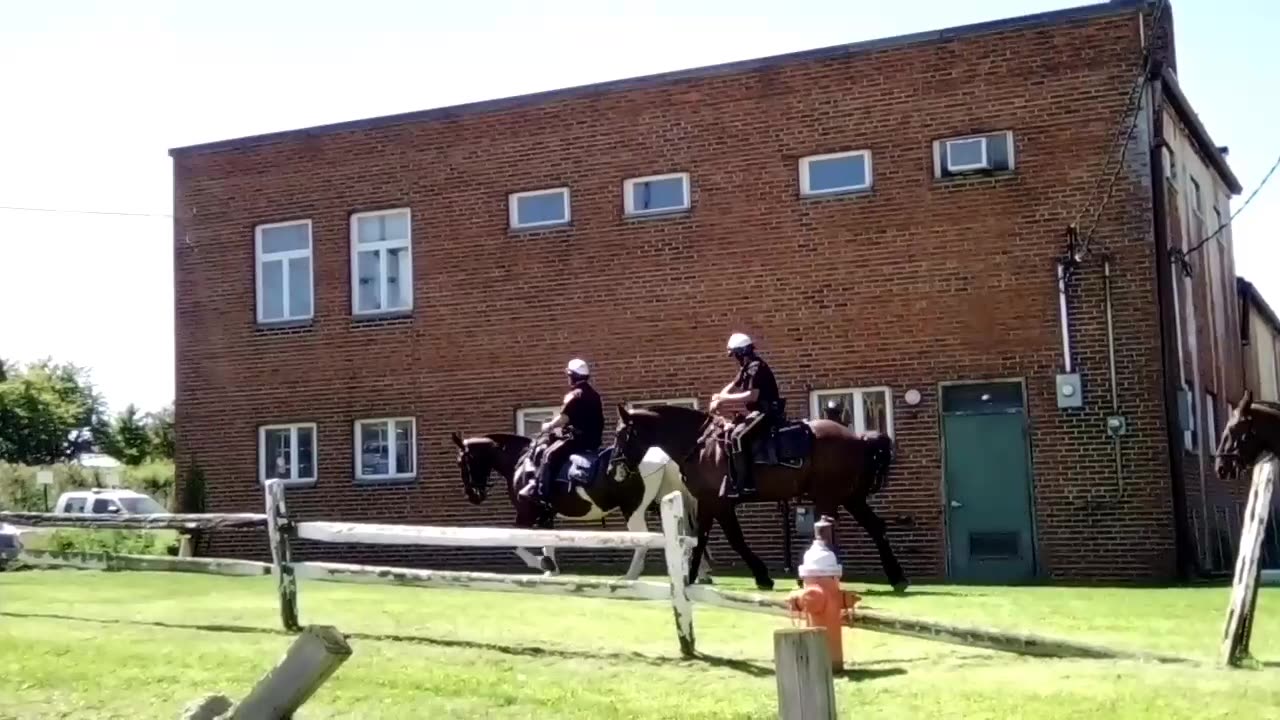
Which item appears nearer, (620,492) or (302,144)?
(620,492)

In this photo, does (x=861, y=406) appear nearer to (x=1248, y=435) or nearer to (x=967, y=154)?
(x=967, y=154)

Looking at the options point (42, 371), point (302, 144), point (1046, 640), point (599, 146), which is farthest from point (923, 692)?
point (42, 371)

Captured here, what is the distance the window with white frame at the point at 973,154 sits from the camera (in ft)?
65.1

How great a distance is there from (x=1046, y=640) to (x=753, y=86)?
12699 mm

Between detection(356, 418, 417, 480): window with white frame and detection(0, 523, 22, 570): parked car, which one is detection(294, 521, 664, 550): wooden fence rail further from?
detection(356, 418, 417, 480): window with white frame

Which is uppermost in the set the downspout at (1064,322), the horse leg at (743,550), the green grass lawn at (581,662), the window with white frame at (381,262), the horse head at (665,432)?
the window with white frame at (381,262)

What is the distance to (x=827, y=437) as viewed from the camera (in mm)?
15945

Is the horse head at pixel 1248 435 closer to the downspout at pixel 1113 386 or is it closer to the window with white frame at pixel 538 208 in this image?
the downspout at pixel 1113 386

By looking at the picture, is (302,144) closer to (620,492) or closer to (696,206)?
(696,206)

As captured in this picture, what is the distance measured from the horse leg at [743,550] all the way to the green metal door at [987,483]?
458 centimetres

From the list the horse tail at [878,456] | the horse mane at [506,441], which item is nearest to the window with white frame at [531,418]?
the horse mane at [506,441]

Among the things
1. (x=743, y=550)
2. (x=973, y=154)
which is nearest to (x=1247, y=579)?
(x=743, y=550)

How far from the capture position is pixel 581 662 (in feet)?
33.7

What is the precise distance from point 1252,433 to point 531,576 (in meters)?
5.60
